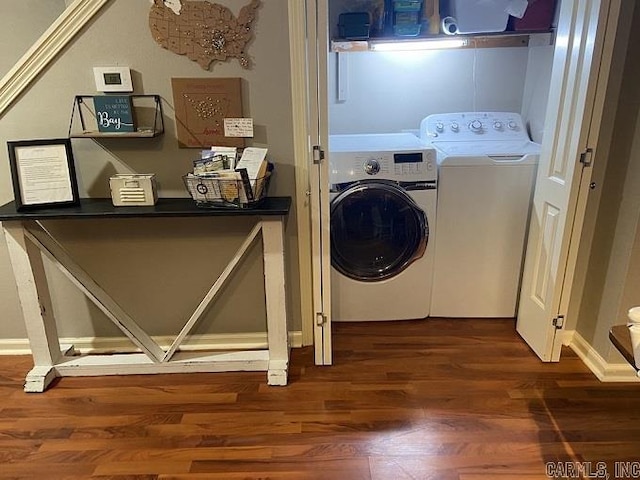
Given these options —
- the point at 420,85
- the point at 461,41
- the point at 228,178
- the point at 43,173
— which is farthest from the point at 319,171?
the point at 420,85

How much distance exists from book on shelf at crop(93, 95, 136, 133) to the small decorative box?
203mm

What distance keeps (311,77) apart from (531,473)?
5.54 ft

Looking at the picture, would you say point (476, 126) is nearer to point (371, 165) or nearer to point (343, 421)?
point (371, 165)

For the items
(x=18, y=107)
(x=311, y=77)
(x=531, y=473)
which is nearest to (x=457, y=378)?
(x=531, y=473)

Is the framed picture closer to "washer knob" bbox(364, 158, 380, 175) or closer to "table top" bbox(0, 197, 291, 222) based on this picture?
"table top" bbox(0, 197, 291, 222)

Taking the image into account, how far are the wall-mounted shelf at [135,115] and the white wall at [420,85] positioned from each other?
1.26 meters

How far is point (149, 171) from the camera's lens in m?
2.14

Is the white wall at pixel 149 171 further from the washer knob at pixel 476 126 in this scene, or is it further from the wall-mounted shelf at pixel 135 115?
the washer knob at pixel 476 126

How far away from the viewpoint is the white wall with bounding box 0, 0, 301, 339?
6.48 feet

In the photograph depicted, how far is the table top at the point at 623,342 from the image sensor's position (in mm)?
1045

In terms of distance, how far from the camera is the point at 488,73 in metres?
2.96

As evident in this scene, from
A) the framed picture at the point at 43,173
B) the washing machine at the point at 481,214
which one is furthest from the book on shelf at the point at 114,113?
the washing machine at the point at 481,214

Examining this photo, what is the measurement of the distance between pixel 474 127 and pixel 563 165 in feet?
2.76

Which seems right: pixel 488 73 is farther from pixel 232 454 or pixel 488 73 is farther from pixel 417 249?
pixel 232 454
